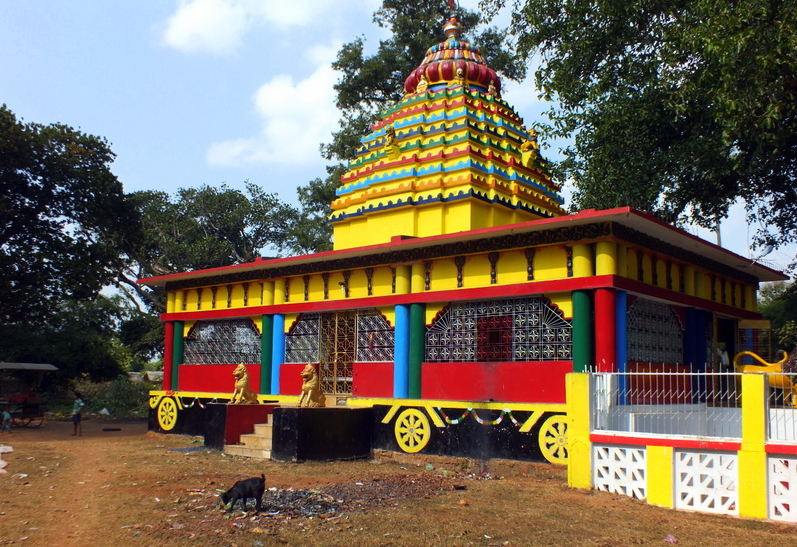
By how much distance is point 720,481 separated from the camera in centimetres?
879

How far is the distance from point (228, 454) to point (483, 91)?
39.9 ft

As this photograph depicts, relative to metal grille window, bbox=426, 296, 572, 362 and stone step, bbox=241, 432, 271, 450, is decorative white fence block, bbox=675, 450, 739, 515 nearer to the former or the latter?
metal grille window, bbox=426, 296, 572, 362

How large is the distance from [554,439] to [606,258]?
3.09m

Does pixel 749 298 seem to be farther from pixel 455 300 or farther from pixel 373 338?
pixel 373 338

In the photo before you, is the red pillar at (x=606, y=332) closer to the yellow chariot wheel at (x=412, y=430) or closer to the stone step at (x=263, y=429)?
the yellow chariot wheel at (x=412, y=430)

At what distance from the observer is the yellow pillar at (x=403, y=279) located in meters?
14.8

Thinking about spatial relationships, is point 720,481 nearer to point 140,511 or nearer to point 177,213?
point 140,511

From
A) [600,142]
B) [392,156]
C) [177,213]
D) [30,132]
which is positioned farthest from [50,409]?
[600,142]

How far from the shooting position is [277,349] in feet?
56.1

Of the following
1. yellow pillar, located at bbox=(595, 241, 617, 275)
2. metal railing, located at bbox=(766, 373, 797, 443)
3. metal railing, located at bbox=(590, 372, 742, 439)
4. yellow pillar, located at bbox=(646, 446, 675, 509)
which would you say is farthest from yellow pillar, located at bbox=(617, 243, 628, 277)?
yellow pillar, located at bbox=(646, 446, 675, 509)

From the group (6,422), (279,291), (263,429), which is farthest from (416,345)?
(6,422)

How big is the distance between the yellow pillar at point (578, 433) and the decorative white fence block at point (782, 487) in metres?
2.37

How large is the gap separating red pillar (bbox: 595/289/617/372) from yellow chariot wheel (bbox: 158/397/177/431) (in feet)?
37.9

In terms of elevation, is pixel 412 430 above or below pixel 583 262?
below
